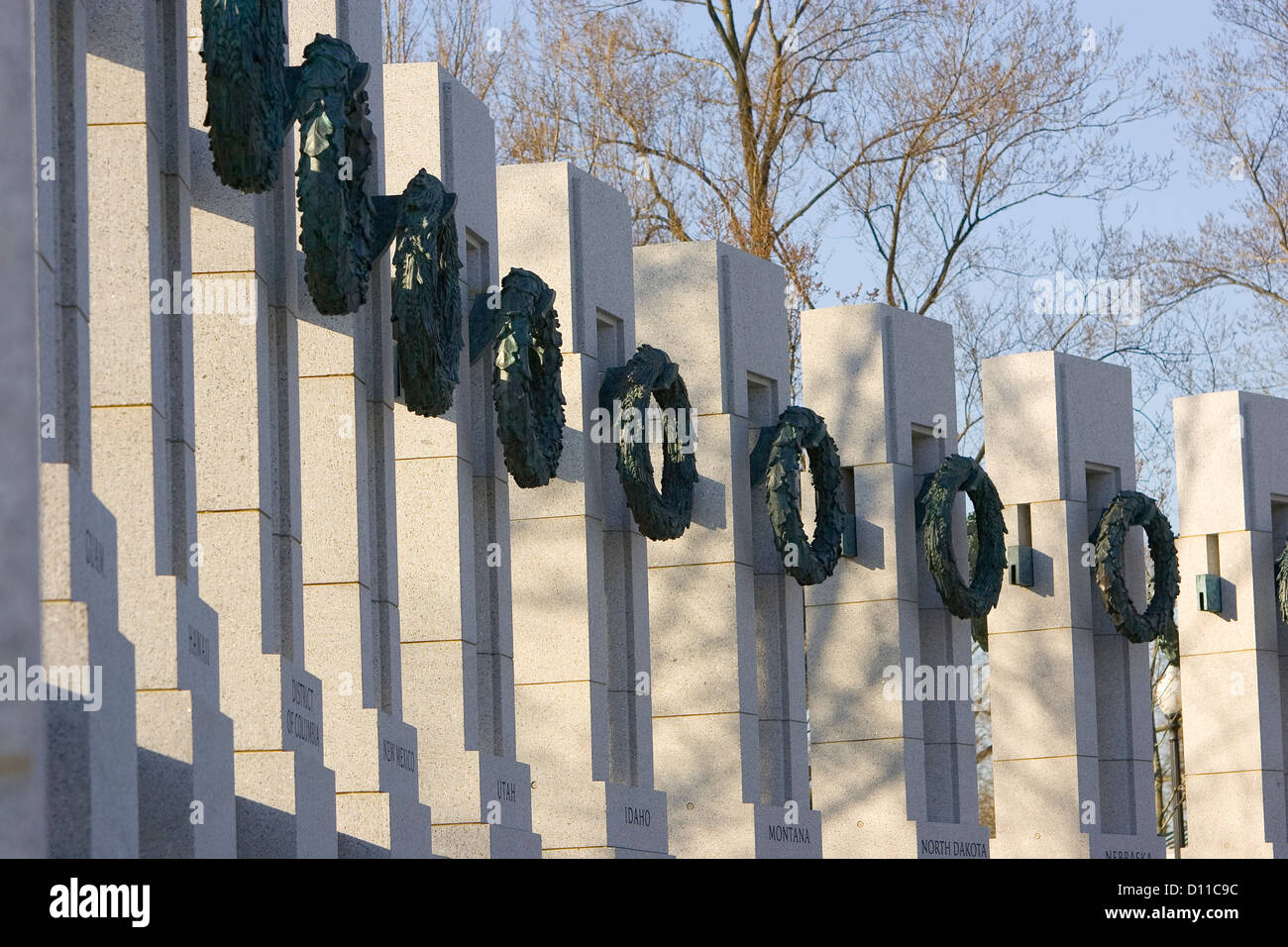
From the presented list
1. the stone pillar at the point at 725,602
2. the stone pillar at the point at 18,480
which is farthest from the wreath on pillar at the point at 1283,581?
the stone pillar at the point at 18,480

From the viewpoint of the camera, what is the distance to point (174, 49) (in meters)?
10.2

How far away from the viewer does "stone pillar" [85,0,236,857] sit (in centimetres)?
813

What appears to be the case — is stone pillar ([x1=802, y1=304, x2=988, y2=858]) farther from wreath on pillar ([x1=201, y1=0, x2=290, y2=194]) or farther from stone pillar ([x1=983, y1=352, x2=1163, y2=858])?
wreath on pillar ([x1=201, y1=0, x2=290, y2=194])

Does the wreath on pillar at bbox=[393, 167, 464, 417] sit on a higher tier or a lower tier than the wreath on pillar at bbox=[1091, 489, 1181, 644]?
higher

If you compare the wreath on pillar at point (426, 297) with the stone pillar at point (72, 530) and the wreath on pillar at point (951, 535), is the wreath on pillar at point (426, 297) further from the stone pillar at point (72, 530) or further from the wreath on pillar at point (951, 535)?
the wreath on pillar at point (951, 535)

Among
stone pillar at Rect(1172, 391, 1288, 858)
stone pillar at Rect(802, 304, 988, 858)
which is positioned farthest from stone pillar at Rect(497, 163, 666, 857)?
stone pillar at Rect(1172, 391, 1288, 858)

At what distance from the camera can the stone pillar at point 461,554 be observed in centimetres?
1310

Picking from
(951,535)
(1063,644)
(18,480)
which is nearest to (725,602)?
(951,535)

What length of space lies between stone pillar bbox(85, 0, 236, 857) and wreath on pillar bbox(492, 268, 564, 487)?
3.92 m

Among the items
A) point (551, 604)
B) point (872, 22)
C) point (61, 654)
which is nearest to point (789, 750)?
point (551, 604)

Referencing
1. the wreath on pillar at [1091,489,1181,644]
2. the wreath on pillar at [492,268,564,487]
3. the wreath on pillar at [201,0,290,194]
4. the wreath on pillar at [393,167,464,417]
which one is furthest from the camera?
the wreath on pillar at [1091,489,1181,644]

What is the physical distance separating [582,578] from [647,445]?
120 cm
